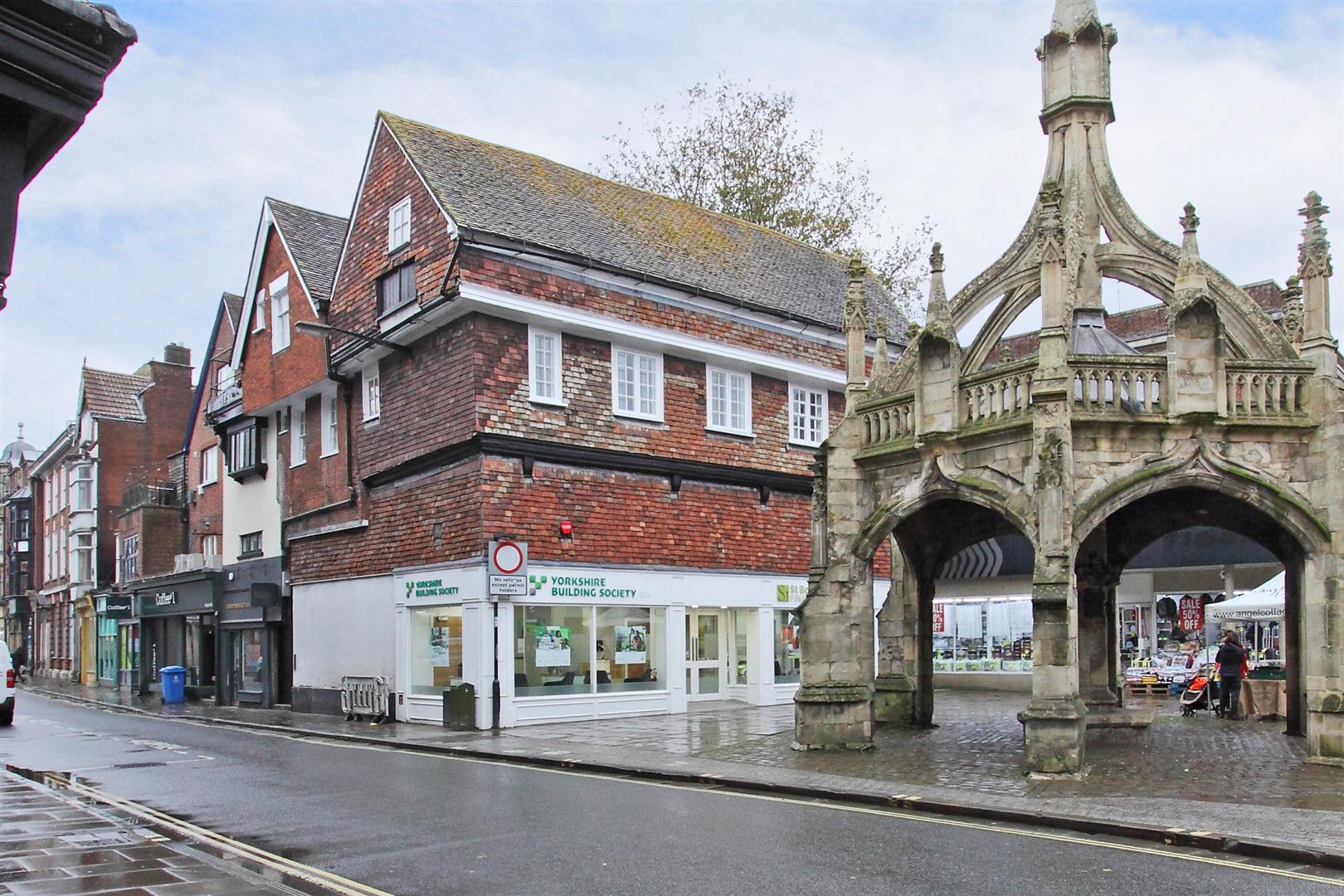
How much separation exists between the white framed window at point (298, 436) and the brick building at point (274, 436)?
42mm

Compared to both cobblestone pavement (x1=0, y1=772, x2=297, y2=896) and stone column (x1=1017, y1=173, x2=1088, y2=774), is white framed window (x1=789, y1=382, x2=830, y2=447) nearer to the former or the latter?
stone column (x1=1017, y1=173, x2=1088, y2=774)

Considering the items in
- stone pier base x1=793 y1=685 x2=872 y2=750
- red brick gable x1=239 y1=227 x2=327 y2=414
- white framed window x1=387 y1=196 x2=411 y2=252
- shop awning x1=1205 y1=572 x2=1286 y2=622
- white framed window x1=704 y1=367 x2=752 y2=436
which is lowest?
stone pier base x1=793 y1=685 x2=872 y2=750

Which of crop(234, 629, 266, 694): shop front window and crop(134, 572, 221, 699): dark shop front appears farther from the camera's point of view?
crop(134, 572, 221, 699): dark shop front

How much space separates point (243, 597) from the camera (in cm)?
3186

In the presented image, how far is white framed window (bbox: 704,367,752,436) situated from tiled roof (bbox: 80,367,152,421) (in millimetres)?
33283

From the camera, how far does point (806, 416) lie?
93.1 feet

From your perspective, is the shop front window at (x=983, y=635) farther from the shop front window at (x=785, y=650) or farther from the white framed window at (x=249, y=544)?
the white framed window at (x=249, y=544)

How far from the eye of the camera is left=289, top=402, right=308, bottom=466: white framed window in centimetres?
2972

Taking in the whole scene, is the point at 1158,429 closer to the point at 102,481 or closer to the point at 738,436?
the point at 738,436

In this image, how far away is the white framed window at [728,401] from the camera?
26.2 m

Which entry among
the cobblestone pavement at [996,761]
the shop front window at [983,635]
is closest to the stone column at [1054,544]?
the cobblestone pavement at [996,761]

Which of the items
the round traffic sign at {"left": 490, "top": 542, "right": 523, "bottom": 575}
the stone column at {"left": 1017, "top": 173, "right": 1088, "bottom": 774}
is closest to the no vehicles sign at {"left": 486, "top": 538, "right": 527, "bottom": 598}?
the round traffic sign at {"left": 490, "top": 542, "right": 523, "bottom": 575}

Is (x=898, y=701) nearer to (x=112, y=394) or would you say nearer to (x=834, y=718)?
(x=834, y=718)

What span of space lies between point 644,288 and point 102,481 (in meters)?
33.7
